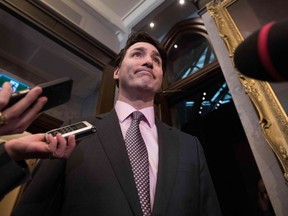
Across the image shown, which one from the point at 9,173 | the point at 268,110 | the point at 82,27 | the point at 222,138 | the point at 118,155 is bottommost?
the point at 9,173

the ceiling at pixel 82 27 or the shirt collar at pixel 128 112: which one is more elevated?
the ceiling at pixel 82 27

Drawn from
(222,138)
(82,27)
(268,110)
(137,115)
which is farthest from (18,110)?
(82,27)

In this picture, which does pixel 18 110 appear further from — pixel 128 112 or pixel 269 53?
pixel 128 112

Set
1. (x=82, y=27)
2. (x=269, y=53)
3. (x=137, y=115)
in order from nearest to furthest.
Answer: (x=269, y=53) < (x=137, y=115) < (x=82, y=27)

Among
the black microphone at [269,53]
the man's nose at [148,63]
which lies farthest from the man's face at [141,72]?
the black microphone at [269,53]

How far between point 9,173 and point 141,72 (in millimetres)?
783

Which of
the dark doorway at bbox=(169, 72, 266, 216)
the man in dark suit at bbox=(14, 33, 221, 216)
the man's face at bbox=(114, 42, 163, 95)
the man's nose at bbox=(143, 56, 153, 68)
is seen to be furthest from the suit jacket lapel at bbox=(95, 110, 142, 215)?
the dark doorway at bbox=(169, 72, 266, 216)

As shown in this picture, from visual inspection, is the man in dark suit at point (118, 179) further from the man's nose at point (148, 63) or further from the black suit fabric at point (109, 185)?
the man's nose at point (148, 63)

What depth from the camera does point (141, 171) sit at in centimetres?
75

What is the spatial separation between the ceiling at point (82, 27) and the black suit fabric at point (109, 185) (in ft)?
5.58

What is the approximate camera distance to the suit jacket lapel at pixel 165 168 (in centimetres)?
68

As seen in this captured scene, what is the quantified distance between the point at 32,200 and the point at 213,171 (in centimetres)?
148

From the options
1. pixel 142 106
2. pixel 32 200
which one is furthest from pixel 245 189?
pixel 32 200

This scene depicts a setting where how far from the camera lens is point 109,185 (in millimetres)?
687
